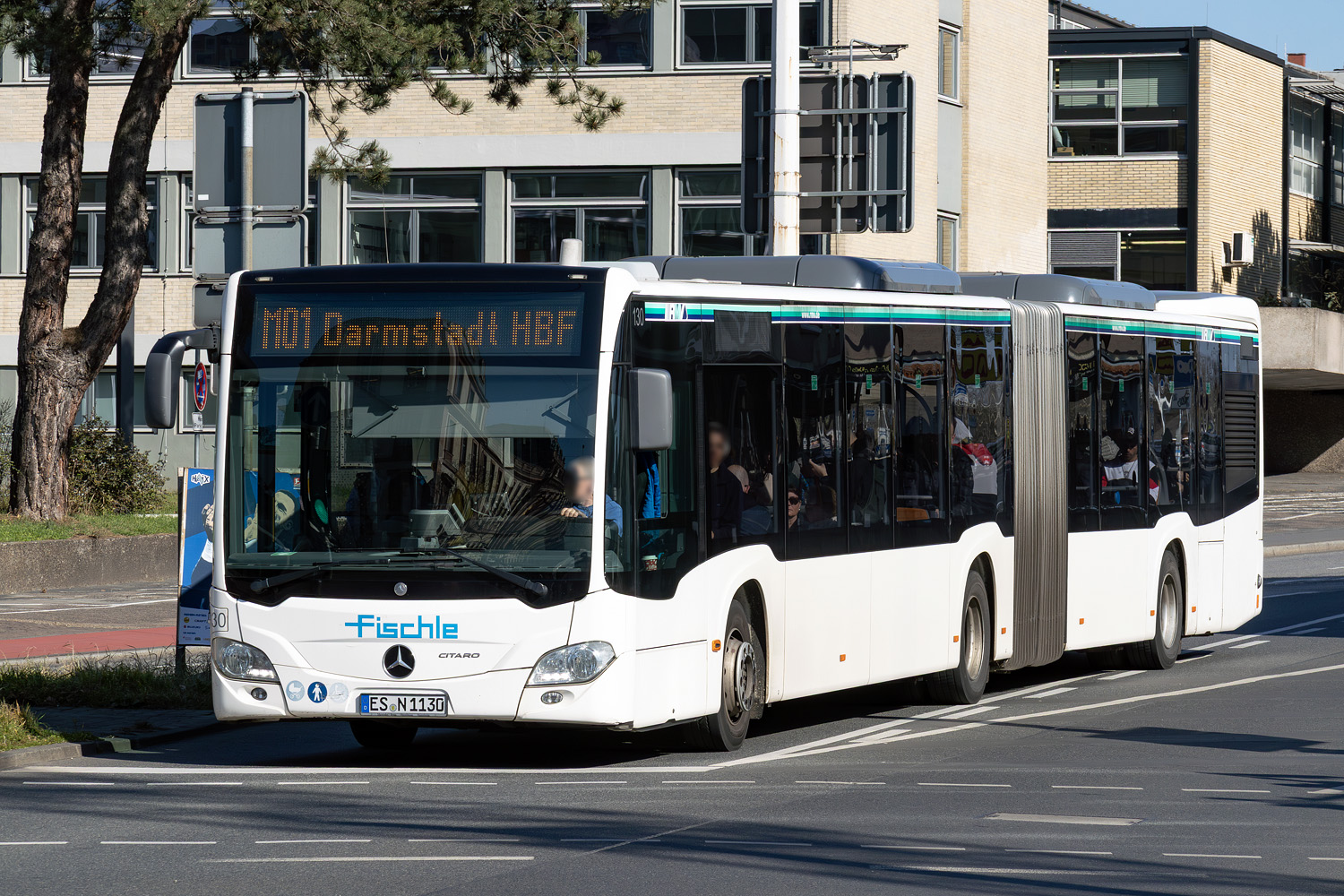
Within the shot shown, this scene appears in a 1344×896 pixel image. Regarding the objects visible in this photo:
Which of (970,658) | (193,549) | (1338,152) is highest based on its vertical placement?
(1338,152)

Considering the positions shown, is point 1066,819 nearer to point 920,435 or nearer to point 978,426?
point 920,435

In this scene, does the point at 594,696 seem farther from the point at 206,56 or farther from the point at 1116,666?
the point at 206,56

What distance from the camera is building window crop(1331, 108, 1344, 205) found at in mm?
53938

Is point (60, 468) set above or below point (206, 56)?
below

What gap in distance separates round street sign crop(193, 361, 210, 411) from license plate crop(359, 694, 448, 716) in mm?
3112

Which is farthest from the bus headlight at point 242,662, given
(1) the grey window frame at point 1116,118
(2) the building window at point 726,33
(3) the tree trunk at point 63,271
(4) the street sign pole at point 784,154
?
(1) the grey window frame at point 1116,118

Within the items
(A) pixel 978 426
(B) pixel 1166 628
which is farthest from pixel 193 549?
(B) pixel 1166 628

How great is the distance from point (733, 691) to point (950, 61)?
26623 mm

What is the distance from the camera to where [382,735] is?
1219 cm

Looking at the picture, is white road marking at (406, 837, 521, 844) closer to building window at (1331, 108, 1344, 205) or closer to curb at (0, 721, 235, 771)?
curb at (0, 721, 235, 771)

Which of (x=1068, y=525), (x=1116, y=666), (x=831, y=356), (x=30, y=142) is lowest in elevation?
(x=1116, y=666)

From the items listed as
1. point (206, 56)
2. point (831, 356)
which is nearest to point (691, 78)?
point (206, 56)

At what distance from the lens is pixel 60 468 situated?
955 inches

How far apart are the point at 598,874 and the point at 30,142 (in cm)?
3126
